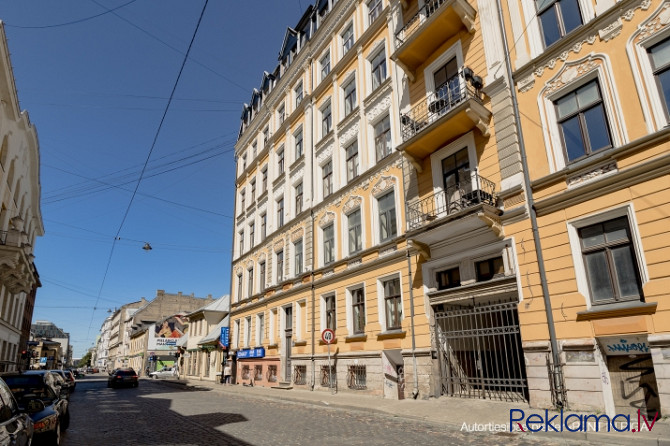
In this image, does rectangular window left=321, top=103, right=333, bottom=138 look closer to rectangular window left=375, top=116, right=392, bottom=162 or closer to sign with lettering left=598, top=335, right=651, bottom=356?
rectangular window left=375, top=116, right=392, bottom=162

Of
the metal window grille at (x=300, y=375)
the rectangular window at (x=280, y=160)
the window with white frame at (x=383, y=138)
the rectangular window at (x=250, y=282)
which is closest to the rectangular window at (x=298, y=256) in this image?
the metal window grille at (x=300, y=375)

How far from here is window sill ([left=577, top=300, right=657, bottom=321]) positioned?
8.73 m

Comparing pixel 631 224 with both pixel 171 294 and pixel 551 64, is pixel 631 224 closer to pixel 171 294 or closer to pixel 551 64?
pixel 551 64

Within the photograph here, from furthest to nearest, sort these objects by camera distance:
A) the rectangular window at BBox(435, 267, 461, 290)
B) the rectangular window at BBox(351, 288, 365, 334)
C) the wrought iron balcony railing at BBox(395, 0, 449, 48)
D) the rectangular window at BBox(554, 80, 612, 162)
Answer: the rectangular window at BBox(351, 288, 365, 334) → the wrought iron balcony railing at BBox(395, 0, 449, 48) → the rectangular window at BBox(435, 267, 461, 290) → the rectangular window at BBox(554, 80, 612, 162)

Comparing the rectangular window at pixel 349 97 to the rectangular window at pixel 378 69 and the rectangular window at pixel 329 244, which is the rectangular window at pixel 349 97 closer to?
the rectangular window at pixel 378 69

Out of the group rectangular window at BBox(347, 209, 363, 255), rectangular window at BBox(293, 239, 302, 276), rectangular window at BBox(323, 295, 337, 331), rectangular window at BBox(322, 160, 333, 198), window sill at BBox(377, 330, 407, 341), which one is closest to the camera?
window sill at BBox(377, 330, 407, 341)

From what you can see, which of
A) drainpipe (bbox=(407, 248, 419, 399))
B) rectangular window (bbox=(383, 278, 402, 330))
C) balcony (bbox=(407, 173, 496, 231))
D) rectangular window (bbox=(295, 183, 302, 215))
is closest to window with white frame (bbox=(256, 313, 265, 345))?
rectangular window (bbox=(295, 183, 302, 215))

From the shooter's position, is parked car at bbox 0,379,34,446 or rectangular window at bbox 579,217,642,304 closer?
parked car at bbox 0,379,34,446

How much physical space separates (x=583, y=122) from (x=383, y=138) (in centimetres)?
892

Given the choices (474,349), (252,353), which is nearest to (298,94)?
Result: (252,353)

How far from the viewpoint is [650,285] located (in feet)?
28.7

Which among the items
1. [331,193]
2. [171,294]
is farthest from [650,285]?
[171,294]

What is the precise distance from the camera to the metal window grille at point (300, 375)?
21250 mm

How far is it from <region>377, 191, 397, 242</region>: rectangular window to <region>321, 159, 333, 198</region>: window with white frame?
4.86 metres
